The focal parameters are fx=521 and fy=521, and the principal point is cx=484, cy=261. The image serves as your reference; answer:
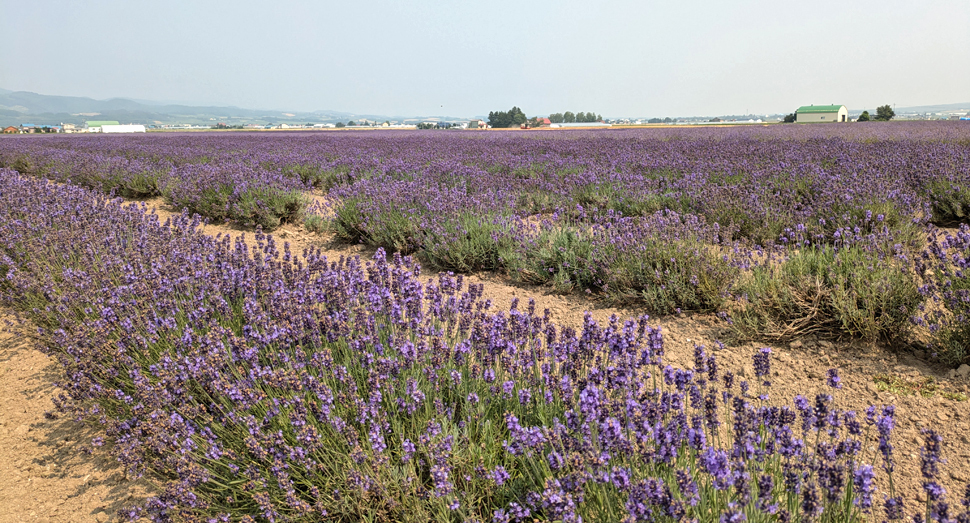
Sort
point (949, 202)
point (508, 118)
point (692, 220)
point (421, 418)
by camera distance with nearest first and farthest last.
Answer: point (421, 418) → point (692, 220) → point (949, 202) → point (508, 118)

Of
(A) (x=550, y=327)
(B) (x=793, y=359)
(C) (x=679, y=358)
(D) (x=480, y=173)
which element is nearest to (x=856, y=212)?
(B) (x=793, y=359)

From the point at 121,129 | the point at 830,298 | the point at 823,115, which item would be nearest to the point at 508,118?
the point at 823,115

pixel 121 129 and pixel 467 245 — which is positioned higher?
pixel 121 129

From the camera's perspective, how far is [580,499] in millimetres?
1385

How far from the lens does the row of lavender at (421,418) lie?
1365mm

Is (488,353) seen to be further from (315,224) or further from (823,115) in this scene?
(823,115)

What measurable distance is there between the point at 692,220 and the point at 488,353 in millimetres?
2908

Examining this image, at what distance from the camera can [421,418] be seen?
6.53ft

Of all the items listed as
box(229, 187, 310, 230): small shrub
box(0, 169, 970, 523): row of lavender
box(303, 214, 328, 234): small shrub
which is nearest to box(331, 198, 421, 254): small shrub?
box(303, 214, 328, 234): small shrub

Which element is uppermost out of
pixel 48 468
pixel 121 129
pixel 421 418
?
pixel 121 129

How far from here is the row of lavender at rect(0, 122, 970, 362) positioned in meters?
3.08

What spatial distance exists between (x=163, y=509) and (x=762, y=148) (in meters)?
10.3

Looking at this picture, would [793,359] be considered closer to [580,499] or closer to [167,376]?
[580,499]

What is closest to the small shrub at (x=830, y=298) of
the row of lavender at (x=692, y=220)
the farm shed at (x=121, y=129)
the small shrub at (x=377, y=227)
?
the row of lavender at (x=692, y=220)
